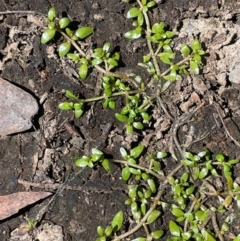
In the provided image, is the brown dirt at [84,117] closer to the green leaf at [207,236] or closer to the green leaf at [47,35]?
the green leaf at [47,35]

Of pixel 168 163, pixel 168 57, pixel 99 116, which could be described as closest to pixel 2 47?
pixel 99 116

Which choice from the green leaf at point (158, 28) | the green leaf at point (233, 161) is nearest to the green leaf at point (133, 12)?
the green leaf at point (158, 28)

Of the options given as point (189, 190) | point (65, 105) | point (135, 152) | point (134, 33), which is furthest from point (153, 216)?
point (134, 33)

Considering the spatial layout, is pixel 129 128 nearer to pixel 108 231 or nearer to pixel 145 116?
pixel 145 116

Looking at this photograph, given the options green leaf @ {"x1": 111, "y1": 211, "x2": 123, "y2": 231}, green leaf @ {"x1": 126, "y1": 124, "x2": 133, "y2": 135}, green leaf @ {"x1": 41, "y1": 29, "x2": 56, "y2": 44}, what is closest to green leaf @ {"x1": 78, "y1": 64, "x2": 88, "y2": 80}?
green leaf @ {"x1": 41, "y1": 29, "x2": 56, "y2": 44}

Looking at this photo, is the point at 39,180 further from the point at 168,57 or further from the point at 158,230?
the point at 168,57

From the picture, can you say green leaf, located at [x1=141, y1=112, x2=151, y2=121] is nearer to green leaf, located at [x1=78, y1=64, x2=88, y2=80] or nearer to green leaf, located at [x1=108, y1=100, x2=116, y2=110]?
green leaf, located at [x1=108, y1=100, x2=116, y2=110]
